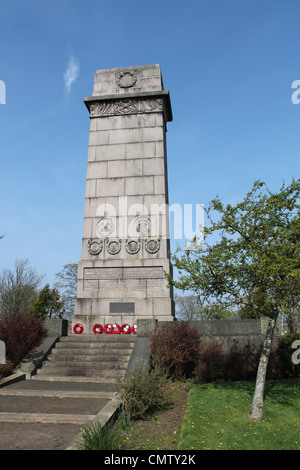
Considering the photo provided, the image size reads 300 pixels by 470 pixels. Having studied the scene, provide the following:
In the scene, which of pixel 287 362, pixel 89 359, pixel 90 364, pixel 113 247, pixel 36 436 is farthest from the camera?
pixel 113 247

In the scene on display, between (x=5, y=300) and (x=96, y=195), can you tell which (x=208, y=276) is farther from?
(x=5, y=300)

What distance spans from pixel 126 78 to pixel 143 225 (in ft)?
31.8

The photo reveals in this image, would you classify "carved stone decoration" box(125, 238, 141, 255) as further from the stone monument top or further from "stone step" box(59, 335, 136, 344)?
the stone monument top

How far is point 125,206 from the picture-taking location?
18.7 meters

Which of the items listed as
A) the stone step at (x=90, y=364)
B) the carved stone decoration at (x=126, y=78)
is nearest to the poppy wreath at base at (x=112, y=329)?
the stone step at (x=90, y=364)

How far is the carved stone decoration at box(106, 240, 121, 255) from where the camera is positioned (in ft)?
59.6

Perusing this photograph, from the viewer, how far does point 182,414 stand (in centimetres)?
827

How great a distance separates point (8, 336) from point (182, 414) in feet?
26.3

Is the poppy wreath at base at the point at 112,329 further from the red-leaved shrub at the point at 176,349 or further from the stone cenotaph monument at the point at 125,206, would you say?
the red-leaved shrub at the point at 176,349

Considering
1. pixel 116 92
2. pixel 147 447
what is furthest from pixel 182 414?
pixel 116 92

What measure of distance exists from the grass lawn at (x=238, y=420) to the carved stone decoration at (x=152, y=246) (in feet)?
27.3

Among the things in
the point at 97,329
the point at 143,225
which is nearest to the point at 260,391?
the point at 97,329

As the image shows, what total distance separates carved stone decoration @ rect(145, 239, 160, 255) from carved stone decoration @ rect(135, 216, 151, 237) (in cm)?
48

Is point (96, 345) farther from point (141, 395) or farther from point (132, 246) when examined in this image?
point (132, 246)
